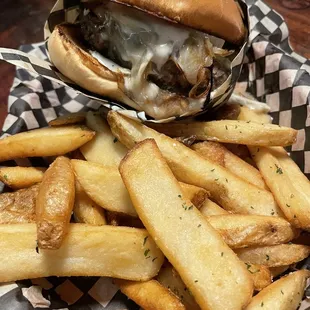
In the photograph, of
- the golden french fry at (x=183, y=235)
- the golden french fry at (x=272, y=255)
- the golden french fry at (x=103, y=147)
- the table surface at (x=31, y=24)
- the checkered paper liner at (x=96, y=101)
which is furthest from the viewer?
the table surface at (x=31, y=24)

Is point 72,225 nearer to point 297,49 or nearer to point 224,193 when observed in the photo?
point 224,193

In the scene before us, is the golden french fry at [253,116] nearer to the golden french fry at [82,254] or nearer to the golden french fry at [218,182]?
the golden french fry at [218,182]

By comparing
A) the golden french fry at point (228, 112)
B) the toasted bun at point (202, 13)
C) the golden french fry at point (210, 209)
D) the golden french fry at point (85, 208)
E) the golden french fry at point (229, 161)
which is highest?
the toasted bun at point (202, 13)

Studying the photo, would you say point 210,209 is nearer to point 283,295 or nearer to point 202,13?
point 283,295

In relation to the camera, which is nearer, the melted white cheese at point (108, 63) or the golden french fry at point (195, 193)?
the golden french fry at point (195, 193)

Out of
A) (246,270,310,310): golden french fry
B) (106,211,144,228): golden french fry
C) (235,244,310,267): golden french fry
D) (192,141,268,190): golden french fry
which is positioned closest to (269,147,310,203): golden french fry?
(192,141,268,190): golden french fry

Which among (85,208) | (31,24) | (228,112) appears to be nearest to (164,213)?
(85,208)

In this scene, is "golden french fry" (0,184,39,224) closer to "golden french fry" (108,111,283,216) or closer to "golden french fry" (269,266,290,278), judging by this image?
"golden french fry" (108,111,283,216)

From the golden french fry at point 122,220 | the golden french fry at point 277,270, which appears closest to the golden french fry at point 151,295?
the golden french fry at point 122,220
